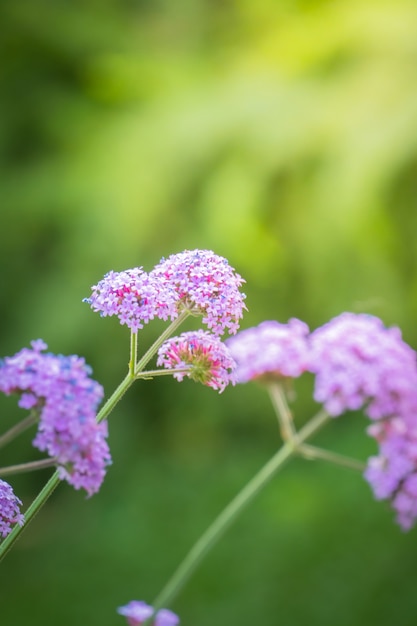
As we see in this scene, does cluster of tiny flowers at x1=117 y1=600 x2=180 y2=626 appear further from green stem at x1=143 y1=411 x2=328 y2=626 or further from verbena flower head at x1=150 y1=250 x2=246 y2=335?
verbena flower head at x1=150 y1=250 x2=246 y2=335

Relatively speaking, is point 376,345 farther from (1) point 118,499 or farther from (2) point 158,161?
(1) point 118,499

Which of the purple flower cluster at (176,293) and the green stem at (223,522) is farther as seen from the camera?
the green stem at (223,522)

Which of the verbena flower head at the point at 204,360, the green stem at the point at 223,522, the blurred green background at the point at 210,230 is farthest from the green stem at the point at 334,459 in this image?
the blurred green background at the point at 210,230

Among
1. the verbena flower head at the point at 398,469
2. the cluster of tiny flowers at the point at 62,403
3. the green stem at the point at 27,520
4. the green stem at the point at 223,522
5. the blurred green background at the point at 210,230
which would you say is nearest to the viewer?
the cluster of tiny flowers at the point at 62,403

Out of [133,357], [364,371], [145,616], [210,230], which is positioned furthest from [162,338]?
[210,230]

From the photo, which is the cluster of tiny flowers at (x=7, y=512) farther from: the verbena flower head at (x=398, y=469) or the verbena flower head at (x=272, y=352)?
the verbena flower head at (x=398, y=469)

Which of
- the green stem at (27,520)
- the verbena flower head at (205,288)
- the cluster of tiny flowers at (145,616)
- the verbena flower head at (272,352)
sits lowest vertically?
the green stem at (27,520)

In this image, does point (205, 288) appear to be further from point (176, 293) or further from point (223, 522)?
point (223, 522)
